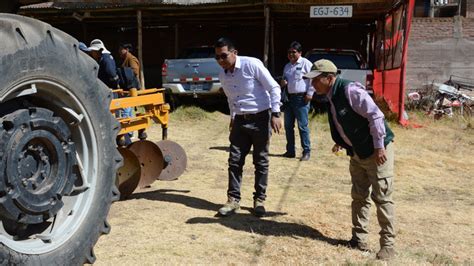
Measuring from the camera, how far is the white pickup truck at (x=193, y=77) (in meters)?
13.5

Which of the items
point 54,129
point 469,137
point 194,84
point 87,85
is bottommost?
point 469,137

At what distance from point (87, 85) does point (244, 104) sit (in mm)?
2801

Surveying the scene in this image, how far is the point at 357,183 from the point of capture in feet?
15.6

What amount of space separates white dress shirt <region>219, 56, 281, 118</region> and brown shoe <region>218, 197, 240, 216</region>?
91cm

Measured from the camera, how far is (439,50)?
17344 millimetres

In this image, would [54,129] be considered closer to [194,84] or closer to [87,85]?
[87,85]

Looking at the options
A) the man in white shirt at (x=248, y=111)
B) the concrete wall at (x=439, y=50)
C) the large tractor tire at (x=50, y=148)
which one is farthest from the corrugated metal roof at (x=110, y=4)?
the large tractor tire at (x=50, y=148)

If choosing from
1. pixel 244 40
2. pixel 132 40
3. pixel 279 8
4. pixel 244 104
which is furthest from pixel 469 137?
pixel 132 40

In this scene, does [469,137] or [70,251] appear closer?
[70,251]

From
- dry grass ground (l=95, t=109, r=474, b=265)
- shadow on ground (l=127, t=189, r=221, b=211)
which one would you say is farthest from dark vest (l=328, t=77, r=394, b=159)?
shadow on ground (l=127, t=189, r=221, b=211)

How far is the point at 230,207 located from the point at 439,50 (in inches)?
543

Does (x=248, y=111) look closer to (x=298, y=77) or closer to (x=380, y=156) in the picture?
(x=380, y=156)

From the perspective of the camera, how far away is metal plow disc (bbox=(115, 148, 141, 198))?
5977 millimetres

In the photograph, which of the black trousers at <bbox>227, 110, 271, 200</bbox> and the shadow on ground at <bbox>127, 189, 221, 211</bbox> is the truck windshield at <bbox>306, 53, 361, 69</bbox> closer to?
the shadow on ground at <bbox>127, 189, 221, 211</bbox>
